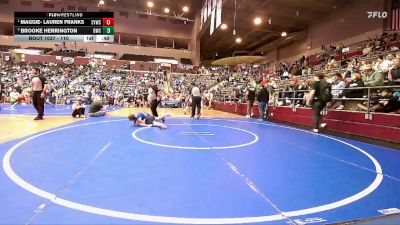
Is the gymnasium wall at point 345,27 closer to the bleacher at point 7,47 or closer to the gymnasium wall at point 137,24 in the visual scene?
the gymnasium wall at point 137,24

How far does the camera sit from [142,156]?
4.77 meters

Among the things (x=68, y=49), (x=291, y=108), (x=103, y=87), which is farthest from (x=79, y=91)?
(x=291, y=108)

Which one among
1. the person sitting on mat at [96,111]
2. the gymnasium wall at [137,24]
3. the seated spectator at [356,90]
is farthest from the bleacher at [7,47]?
the seated spectator at [356,90]

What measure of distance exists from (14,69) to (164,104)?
1891 cm

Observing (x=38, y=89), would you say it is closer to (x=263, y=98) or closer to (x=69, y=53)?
(x=263, y=98)

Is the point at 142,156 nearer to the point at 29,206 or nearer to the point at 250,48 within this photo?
the point at 29,206

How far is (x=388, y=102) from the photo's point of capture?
23.1ft

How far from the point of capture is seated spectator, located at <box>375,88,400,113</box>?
6906mm
